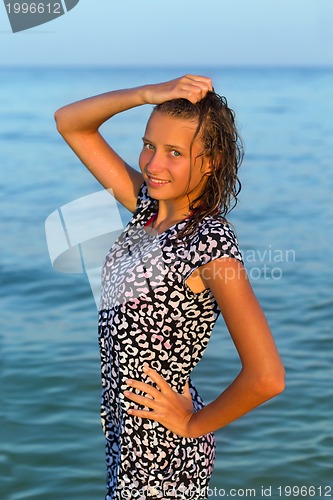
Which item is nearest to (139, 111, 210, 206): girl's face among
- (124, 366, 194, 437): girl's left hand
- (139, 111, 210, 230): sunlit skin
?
(139, 111, 210, 230): sunlit skin

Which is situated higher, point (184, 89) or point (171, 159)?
point (184, 89)

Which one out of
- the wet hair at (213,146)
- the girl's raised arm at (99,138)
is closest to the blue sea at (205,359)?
the wet hair at (213,146)

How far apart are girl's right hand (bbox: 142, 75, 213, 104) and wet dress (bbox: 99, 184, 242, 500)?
0.30 metres

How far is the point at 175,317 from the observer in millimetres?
2363

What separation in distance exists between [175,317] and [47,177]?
1063cm

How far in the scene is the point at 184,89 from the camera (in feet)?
7.77

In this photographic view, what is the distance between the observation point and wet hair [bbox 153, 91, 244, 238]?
2402 millimetres

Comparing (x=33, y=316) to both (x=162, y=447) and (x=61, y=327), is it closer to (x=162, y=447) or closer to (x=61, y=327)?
(x=61, y=327)

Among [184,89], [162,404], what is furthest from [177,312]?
[184,89]

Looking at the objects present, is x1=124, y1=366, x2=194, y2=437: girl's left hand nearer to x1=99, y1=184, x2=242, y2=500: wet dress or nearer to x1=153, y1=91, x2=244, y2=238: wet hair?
x1=99, y1=184, x2=242, y2=500: wet dress

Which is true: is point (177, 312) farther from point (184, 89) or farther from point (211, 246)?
point (184, 89)

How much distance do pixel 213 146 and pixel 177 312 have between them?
0.42 meters

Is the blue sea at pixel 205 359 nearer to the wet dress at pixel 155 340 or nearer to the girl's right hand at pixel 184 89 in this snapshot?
the girl's right hand at pixel 184 89

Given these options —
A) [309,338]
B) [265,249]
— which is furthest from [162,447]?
[265,249]
